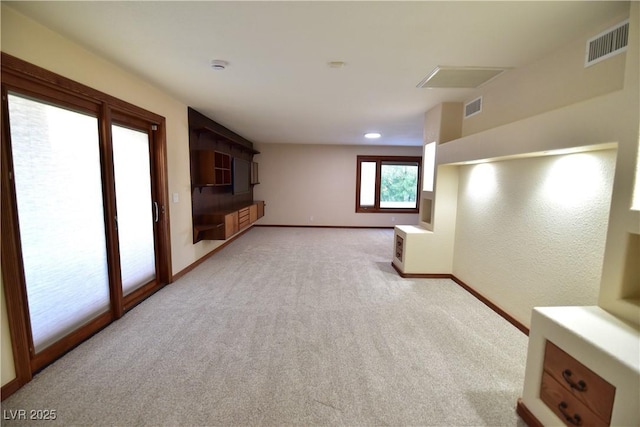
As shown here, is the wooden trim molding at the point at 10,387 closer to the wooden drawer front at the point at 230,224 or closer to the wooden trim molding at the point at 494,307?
the wooden drawer front at the point at 230,224

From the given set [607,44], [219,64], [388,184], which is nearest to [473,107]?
[607,44]

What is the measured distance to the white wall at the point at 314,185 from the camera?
7668 mm

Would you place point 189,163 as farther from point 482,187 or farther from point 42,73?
point 482,187

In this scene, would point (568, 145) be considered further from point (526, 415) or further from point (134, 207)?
point (134, 207)

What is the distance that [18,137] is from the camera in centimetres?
178

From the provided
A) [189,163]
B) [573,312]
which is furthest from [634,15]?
[189,163]

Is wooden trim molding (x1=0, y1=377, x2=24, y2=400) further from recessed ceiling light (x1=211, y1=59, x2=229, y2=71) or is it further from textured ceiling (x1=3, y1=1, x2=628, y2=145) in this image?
recessed ceiling light (x1=211, y1=59, x2=229, y2=71)

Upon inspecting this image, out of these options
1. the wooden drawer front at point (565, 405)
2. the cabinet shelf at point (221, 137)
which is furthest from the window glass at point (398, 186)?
the wooden drawer front at point (565, 405)

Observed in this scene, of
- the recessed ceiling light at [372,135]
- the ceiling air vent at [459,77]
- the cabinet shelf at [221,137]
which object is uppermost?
the recessed ceiling light at [372,135]

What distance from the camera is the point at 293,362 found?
6.59 feet

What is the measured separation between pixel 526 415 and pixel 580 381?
46cm

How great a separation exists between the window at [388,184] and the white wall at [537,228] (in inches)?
173

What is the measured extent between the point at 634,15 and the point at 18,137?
3.63 m

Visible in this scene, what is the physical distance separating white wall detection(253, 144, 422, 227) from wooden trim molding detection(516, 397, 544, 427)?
20.9 ft
